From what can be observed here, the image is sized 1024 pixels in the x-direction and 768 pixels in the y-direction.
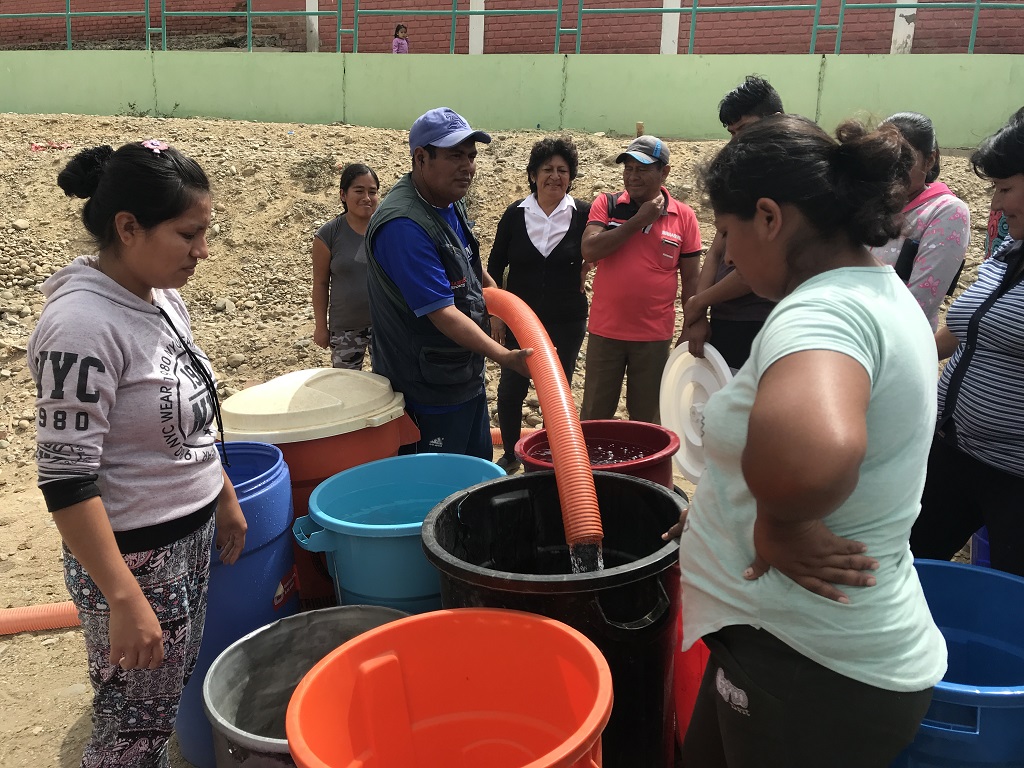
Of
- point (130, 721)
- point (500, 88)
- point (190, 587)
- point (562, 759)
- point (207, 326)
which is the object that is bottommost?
point (207, 326)

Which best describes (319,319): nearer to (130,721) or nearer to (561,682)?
(130,721)

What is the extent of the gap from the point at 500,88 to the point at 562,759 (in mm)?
11009

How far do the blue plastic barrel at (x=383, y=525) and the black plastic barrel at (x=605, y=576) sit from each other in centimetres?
18

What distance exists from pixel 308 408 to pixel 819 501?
6.34 ft

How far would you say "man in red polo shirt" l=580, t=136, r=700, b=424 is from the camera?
405cm

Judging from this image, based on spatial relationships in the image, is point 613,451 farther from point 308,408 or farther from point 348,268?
point 348,268

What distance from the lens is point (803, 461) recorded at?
101 cm

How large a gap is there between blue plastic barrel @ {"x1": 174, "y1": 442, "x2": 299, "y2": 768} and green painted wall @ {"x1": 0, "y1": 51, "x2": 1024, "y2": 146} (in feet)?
30.2

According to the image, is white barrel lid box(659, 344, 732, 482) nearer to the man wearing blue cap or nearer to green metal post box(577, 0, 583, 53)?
the man wearing blue cap

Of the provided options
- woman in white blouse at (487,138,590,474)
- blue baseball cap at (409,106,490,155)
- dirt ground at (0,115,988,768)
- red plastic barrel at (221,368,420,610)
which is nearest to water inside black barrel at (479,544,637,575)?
red plastic barrel at (221,368,420,610)

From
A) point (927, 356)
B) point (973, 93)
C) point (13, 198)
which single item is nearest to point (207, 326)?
point (13, 198)

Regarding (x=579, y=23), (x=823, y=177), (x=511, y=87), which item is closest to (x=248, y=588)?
(x=823, y=177)

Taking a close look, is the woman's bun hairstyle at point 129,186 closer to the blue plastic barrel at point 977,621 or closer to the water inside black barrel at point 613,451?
the water inside black barrel at point 613,451

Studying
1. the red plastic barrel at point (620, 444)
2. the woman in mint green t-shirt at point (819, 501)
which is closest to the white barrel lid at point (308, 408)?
the red plastic barrel at point (620, 444)
